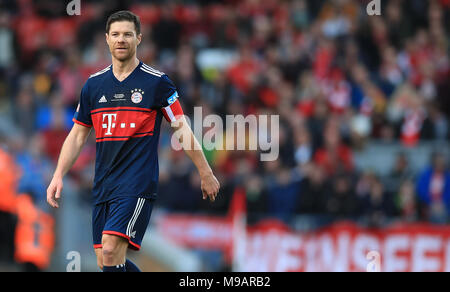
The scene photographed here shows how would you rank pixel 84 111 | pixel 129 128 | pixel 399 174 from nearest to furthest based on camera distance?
1. pixel 129 128
2. pixel 84 111
3. pixel 399 174

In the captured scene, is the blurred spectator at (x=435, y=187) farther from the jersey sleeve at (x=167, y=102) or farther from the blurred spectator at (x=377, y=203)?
the jersey sleeve at (x=167, y=102)

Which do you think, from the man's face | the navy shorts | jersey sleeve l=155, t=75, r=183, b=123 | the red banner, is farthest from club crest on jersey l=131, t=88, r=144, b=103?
the red banner

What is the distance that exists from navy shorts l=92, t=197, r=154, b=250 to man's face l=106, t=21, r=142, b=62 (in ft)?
3.70

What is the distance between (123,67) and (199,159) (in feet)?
3.13

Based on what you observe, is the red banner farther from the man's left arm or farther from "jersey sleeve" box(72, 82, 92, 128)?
"jersey sleeve" box(72, 82, 92, 128)

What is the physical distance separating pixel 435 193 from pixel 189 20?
733cm

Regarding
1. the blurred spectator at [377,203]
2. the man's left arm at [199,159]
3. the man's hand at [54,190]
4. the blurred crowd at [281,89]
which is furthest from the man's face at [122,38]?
the blurred spectator at [377,203]

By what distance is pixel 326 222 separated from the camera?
12.3 meters

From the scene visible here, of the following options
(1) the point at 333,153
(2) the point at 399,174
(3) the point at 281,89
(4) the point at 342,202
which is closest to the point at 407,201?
(2) the point at 399,174

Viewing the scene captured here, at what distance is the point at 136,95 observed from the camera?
6.60 metres

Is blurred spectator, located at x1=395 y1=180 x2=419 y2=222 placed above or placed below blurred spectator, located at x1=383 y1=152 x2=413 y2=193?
below

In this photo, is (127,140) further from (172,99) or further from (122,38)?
(122,38)

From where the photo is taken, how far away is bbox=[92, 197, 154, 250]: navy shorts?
638 cm
